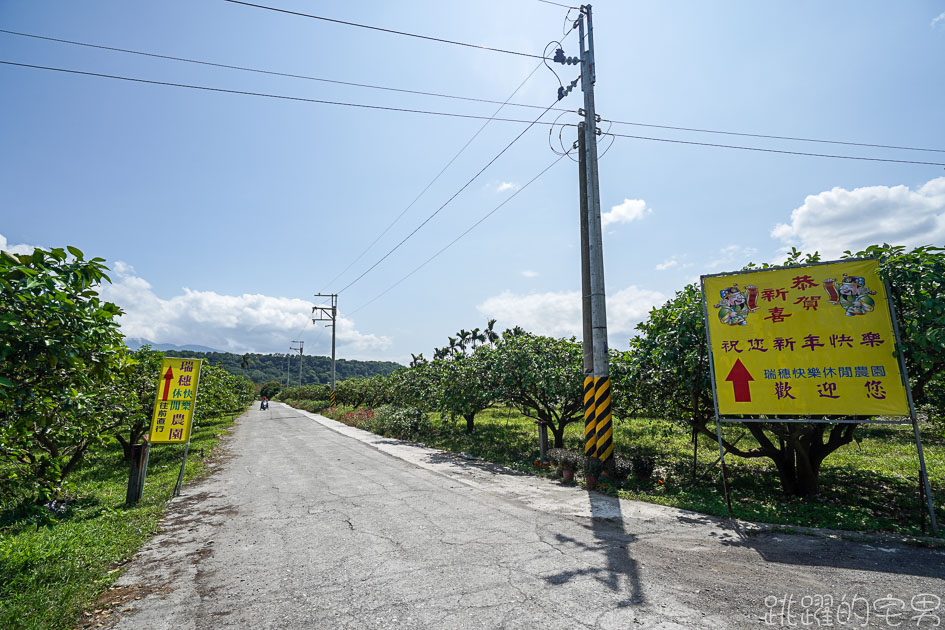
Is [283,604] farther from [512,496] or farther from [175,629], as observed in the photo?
[512,496]

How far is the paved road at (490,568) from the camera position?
3.63 m

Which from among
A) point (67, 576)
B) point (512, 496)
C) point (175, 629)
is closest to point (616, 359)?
point (512, 496)

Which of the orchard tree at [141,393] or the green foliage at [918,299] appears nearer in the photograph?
the green foliage at [918,299]

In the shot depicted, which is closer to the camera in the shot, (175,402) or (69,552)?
(69,552)

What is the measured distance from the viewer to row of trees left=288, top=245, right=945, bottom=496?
6.11 metres

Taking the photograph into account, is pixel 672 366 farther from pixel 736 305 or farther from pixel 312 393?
pixel 312 393

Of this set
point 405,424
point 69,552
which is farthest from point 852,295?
point 405,424

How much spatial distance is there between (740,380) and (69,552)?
9.24 m

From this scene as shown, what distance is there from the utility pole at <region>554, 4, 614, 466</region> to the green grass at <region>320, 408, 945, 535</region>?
1113 millimetres

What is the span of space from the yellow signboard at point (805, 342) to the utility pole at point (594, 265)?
90.2 inches

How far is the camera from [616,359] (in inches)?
412

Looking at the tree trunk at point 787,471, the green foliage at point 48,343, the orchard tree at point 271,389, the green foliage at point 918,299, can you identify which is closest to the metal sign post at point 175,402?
the green foliage at point 48,343

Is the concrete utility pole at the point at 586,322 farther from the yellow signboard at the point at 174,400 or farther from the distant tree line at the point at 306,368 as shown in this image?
the distant tree line at the point at 306,368

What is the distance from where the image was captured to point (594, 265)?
30.6 feet
